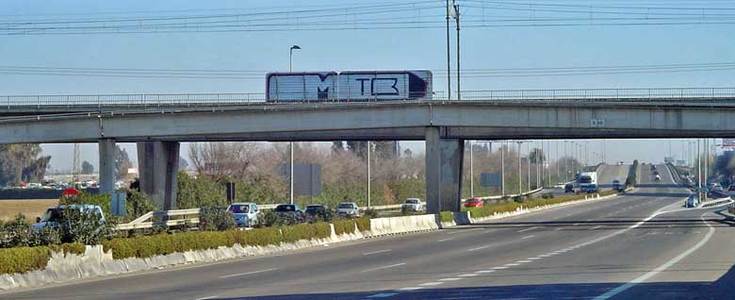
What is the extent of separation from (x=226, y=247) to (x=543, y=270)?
12.7m

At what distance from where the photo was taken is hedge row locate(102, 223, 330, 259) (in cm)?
3019

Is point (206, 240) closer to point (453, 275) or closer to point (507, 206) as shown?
point (453, 275)

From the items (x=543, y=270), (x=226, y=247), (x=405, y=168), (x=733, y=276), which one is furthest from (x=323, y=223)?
(x=405, y=168)

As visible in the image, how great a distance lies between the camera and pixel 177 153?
78.4 metres

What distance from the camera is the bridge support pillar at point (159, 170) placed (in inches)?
3002

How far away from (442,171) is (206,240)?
3879 cm

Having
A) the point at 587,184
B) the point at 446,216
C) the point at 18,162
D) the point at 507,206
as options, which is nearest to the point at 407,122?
the point at 446,216

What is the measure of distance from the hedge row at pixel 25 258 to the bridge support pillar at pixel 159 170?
49190 mm

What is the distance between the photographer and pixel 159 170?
76.5 meters

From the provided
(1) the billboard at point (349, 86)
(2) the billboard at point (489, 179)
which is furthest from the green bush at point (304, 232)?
(2) the billboard at point (489, 179)

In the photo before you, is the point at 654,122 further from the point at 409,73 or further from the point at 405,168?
the point at 405,168

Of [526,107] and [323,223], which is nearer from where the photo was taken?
[323,223]

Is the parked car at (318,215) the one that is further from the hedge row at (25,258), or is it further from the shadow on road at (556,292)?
the shadow on road at (556,292)

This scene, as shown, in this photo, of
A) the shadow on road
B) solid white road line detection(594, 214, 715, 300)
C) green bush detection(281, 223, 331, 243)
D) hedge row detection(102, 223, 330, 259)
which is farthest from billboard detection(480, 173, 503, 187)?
the shadow on road
